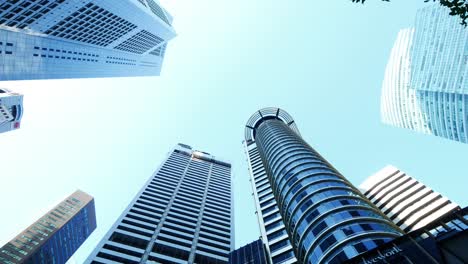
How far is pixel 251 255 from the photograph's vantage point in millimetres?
51875

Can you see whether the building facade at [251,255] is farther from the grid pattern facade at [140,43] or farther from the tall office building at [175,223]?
the grid pattern facade at [140,43]

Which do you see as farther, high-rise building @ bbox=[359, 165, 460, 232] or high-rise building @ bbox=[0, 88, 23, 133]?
high-rise building @ bbox=[0, 88, 23, 133]

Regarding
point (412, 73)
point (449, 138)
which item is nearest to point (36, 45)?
point (412, 73)

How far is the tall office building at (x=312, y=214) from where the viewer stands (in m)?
37.9

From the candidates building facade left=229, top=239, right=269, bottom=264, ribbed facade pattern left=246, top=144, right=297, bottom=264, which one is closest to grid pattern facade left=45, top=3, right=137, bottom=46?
ribbed facade pattern left=246, top=144, right=297, bottom=264

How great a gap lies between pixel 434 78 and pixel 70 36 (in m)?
128

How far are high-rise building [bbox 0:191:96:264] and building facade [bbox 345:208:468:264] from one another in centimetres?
13315

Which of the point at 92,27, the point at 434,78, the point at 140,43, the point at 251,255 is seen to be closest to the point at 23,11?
the point at 92,27

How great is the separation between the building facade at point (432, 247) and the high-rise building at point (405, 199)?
164ft

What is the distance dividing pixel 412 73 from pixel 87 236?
620 feet

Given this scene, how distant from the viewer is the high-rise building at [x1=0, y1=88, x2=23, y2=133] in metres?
121

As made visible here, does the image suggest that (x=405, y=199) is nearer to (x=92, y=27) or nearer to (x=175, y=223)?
(x=175, y=223)

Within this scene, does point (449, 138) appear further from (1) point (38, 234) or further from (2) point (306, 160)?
(1) point (38, 234)

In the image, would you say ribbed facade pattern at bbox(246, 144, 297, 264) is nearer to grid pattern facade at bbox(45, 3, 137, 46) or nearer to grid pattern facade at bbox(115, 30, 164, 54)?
grid pattern facade at bbox(45, 3, 137, 46)
